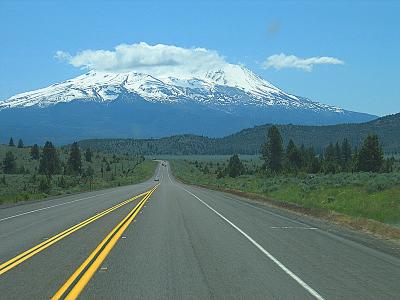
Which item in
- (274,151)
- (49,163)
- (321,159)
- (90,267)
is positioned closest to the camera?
(90,267)

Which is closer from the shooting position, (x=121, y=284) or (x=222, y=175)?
(x=121, y=284)

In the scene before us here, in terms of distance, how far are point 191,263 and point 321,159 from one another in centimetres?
9624

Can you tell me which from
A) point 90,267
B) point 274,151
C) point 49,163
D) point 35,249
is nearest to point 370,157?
point 274,151

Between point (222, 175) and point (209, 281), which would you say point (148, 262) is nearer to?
point (209, 281)

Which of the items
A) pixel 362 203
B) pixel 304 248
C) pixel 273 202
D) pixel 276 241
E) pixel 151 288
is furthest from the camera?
pixel 273 202

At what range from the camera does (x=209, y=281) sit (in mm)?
9812

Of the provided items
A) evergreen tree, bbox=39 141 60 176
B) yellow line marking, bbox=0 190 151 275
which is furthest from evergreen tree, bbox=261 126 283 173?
yellow line marking, bbox=0 190 151 275

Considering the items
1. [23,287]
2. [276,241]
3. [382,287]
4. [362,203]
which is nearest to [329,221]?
[362,203]

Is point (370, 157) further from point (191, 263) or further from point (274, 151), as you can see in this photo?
point (191, 263)

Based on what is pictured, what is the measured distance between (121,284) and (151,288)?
0.58 m

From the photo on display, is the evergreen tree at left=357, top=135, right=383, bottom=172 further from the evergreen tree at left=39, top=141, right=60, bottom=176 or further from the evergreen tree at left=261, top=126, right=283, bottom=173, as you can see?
the evergreen tree at left=39, top=141, right=60, bottom=176

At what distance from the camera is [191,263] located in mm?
11648

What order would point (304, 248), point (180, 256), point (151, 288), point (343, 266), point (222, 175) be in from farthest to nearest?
1. point (222, 175)
2. point (304, 248)
3. point (180, 256)
4. point (343, 266)
5. point (151, 288)

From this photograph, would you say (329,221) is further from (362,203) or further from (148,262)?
(148,262)
